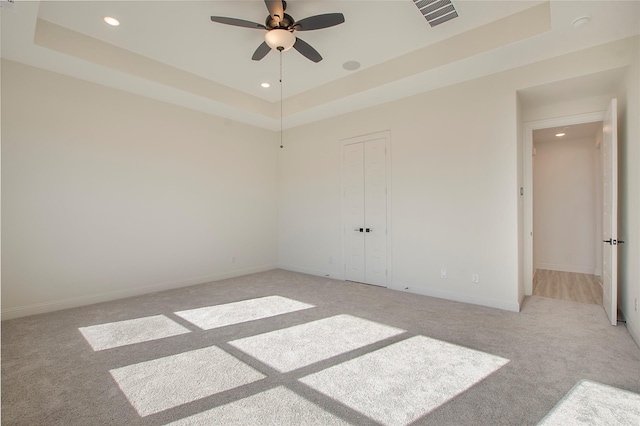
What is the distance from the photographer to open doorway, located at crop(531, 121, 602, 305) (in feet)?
18.1

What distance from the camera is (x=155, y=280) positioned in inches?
184

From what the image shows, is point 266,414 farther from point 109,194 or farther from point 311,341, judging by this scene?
point 109,194

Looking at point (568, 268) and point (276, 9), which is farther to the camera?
point (568, 268)

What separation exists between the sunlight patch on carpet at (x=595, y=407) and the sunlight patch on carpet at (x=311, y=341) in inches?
53.7

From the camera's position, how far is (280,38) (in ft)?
9.64

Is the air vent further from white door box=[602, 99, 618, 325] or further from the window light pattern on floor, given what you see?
the window light pattern on floor

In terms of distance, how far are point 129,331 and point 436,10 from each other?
4.46m

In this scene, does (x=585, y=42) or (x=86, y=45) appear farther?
(x=86, y=45)

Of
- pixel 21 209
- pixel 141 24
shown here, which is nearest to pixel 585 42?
pixel 141 24

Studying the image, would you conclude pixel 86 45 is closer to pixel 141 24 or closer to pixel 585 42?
pixel 141 24

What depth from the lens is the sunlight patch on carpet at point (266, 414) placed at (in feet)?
5.79

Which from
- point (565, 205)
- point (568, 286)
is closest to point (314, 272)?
point (568, 286)

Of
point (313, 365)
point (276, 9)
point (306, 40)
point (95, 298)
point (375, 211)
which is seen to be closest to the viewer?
point (313, 365)

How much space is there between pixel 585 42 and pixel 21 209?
6.46 metres
